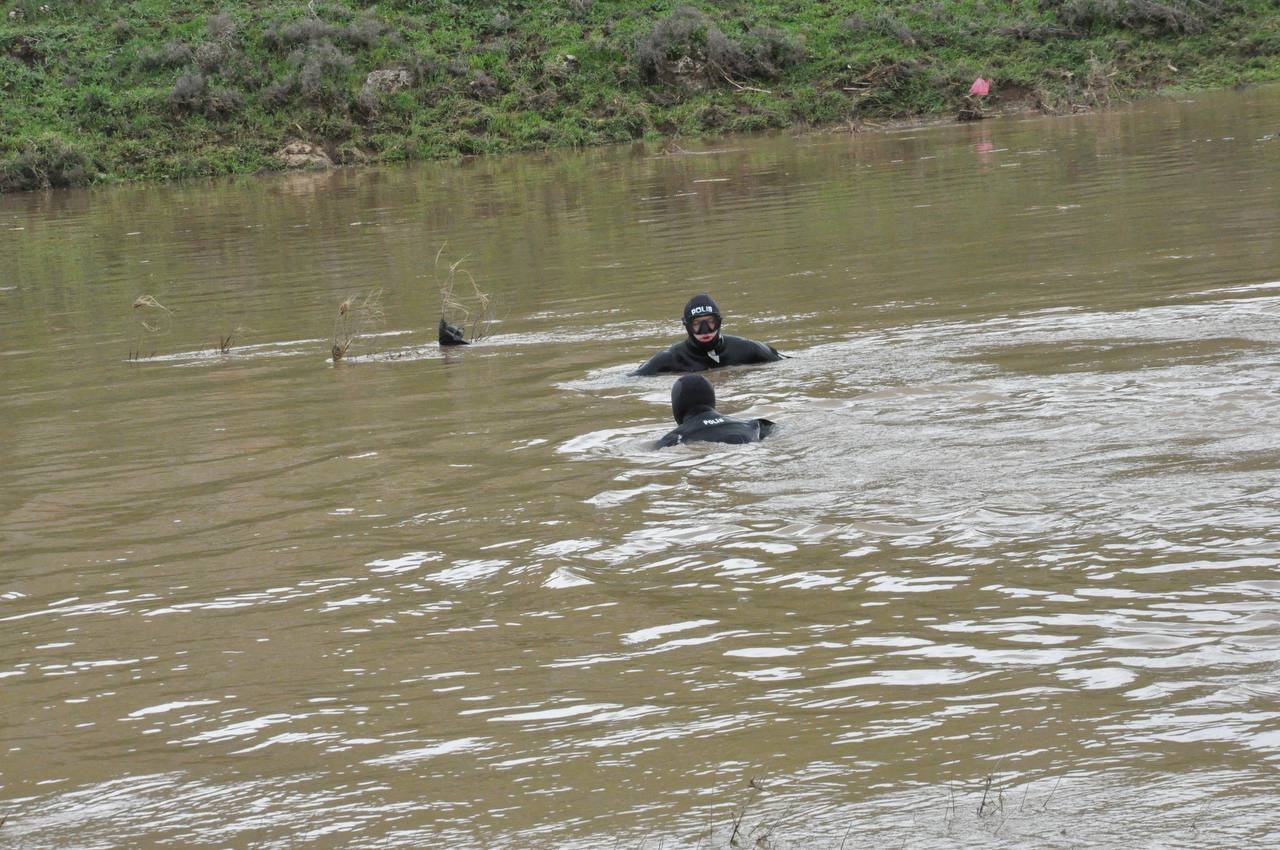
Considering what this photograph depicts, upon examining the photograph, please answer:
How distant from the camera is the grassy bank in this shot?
39.7 meters

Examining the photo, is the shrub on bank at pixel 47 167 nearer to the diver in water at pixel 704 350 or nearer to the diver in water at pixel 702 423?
the diver in water at pixel 704 350

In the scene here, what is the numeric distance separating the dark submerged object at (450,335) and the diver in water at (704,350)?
2270mm

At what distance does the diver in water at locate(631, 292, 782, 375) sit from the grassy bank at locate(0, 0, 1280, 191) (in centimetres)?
2721

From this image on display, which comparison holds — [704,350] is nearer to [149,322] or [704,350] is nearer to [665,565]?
[665,565]

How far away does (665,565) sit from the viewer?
7.11 metres

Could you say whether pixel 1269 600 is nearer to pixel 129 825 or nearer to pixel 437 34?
pixel 129 825

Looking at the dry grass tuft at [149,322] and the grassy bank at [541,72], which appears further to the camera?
the grassy bank at [541,72]

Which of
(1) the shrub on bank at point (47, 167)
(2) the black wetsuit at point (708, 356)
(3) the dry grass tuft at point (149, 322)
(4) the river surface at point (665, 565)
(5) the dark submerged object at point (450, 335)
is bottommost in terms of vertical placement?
(4) the river surface at point (665, 565)

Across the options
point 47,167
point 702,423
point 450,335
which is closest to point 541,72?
point 47,167

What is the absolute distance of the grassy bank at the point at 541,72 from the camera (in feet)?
130

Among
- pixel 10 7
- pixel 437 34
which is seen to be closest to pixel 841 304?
pixel 437 34

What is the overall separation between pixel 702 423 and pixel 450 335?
4.69m

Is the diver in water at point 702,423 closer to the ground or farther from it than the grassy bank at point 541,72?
closer to the ground

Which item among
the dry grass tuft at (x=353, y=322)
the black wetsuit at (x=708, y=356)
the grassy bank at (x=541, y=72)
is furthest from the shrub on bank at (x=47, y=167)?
the black wetsuit at (x=708, y=356)
